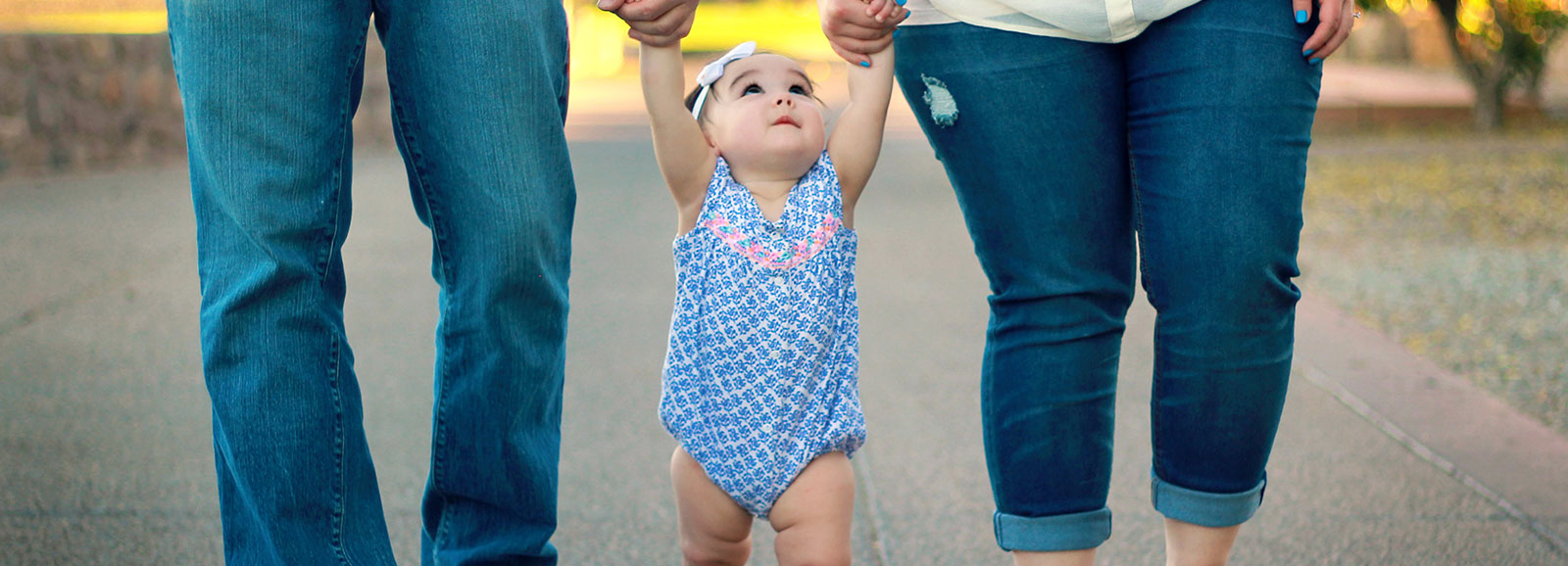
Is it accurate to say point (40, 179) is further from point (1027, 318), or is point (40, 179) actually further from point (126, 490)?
point (1027, 318)

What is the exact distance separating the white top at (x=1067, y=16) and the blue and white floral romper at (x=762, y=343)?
36cm

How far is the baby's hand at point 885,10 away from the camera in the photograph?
6.01 ft

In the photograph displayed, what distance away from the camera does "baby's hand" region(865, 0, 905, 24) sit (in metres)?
1.83

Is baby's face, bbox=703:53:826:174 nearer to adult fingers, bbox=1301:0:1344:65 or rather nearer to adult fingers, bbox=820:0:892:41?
adult fingers, bbox=820:0:892:41

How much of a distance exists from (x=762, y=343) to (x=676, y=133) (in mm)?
316

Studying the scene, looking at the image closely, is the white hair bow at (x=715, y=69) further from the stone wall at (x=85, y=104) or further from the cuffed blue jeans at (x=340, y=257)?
the stone wall at (x=85, y=104)

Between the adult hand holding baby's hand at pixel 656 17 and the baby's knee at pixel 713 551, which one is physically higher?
the adult hand holding baby's hand at pixel 656 17

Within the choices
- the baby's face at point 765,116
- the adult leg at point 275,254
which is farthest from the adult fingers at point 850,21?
the adult leg at point 275,254

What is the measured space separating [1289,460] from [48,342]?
11.0 ft

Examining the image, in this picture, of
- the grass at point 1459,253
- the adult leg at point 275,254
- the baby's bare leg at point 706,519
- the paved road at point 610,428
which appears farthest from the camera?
the grass at point 1459,253

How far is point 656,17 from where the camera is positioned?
1.83 metres

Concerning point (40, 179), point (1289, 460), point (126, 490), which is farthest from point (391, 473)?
point (40, 179)

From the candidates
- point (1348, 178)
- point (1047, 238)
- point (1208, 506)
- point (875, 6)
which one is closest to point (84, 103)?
point (1348, 178)

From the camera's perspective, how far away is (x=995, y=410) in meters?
1.87
